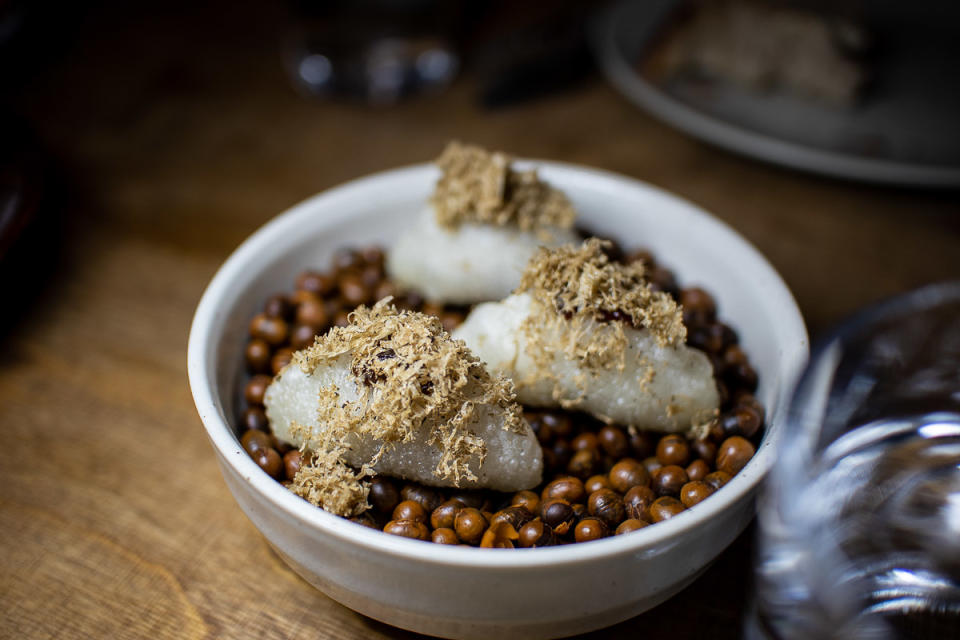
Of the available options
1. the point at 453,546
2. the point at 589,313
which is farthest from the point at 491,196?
the point at 453,546

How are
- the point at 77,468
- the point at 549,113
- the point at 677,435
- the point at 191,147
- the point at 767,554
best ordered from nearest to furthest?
1. the point at 767,554
2. the point at 677,435
3. the point at 77,468
4. the point at 191,147
5. the point at 549,113

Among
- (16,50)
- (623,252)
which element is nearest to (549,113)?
(623,252)

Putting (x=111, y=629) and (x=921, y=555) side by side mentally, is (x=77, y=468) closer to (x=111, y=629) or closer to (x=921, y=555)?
(x=111, y=629)

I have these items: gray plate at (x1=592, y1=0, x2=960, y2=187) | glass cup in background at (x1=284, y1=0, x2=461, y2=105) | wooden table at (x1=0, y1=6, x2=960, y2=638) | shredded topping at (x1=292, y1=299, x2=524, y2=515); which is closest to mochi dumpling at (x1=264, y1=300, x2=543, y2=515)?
shredded topping at (x1=292, y1=299, x2=524, y2=515)

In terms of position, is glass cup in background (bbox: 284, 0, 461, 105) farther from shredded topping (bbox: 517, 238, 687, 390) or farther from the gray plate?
shredded topping (bbox: 517, 238, 687, 390)

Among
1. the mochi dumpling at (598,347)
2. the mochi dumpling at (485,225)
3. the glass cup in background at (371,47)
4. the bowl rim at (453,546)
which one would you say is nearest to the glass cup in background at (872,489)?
the bowl rim at (453,546)

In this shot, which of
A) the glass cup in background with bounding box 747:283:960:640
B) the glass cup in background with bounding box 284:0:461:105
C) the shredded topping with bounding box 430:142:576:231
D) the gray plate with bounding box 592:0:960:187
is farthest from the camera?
the glass cup in background with bounding box 284:0:461:105
